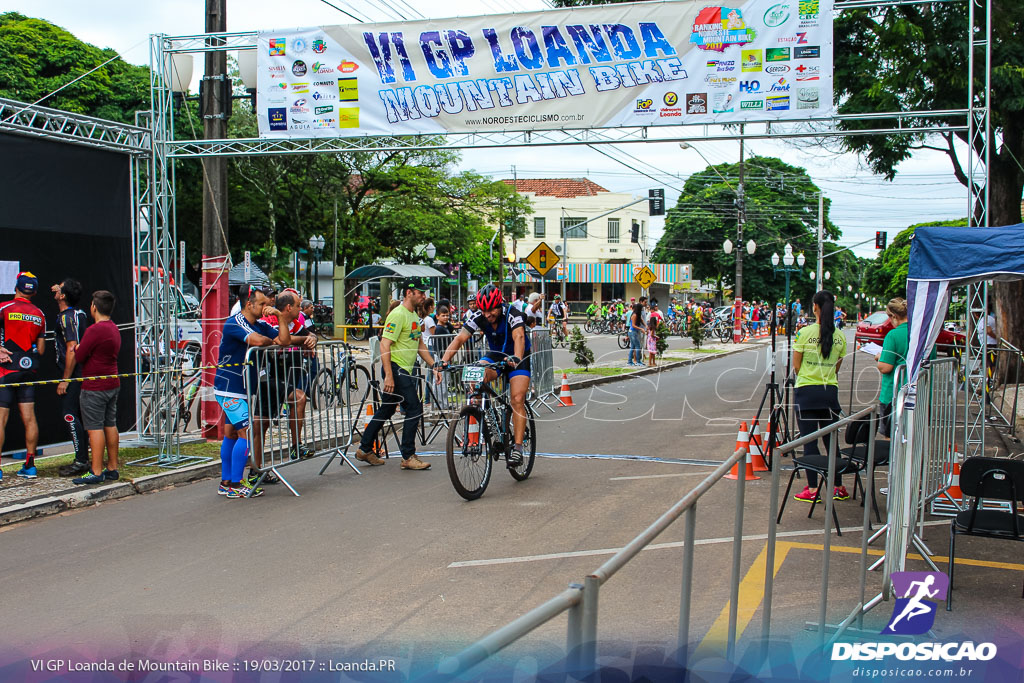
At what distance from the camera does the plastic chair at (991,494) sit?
5.58 metres

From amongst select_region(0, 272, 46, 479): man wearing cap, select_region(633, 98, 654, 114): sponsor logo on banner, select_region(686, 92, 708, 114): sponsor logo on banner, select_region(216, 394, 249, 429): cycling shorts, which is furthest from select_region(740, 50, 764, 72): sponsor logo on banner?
select_region(0, 272, 46, 479): man wearing cap

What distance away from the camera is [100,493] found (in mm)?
8219

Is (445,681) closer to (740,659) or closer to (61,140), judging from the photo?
(740,659)

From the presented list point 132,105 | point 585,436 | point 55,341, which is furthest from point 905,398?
point 132,105

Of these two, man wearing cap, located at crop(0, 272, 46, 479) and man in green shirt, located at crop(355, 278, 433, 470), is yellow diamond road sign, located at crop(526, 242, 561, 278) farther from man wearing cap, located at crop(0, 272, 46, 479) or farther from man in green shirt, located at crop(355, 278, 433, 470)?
man wearing cap, located at crop(0, 272, 46, 479)

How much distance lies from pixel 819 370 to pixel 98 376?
22.7ft

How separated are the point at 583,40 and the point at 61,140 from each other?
6.93 meters

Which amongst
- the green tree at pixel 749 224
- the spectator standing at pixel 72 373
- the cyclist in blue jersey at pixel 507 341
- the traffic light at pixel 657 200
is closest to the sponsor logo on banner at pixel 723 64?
the cyclist in blue jersey at pixel 507 341

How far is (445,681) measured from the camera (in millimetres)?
1923

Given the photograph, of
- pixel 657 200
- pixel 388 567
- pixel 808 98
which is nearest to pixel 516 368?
pixel 388 567

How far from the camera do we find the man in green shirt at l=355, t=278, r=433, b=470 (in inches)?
371

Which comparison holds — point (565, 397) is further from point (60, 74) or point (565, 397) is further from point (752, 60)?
point (60, 74)

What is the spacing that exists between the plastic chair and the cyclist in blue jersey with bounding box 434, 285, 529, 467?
4103mm

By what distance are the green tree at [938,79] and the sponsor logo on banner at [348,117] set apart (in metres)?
9.33
